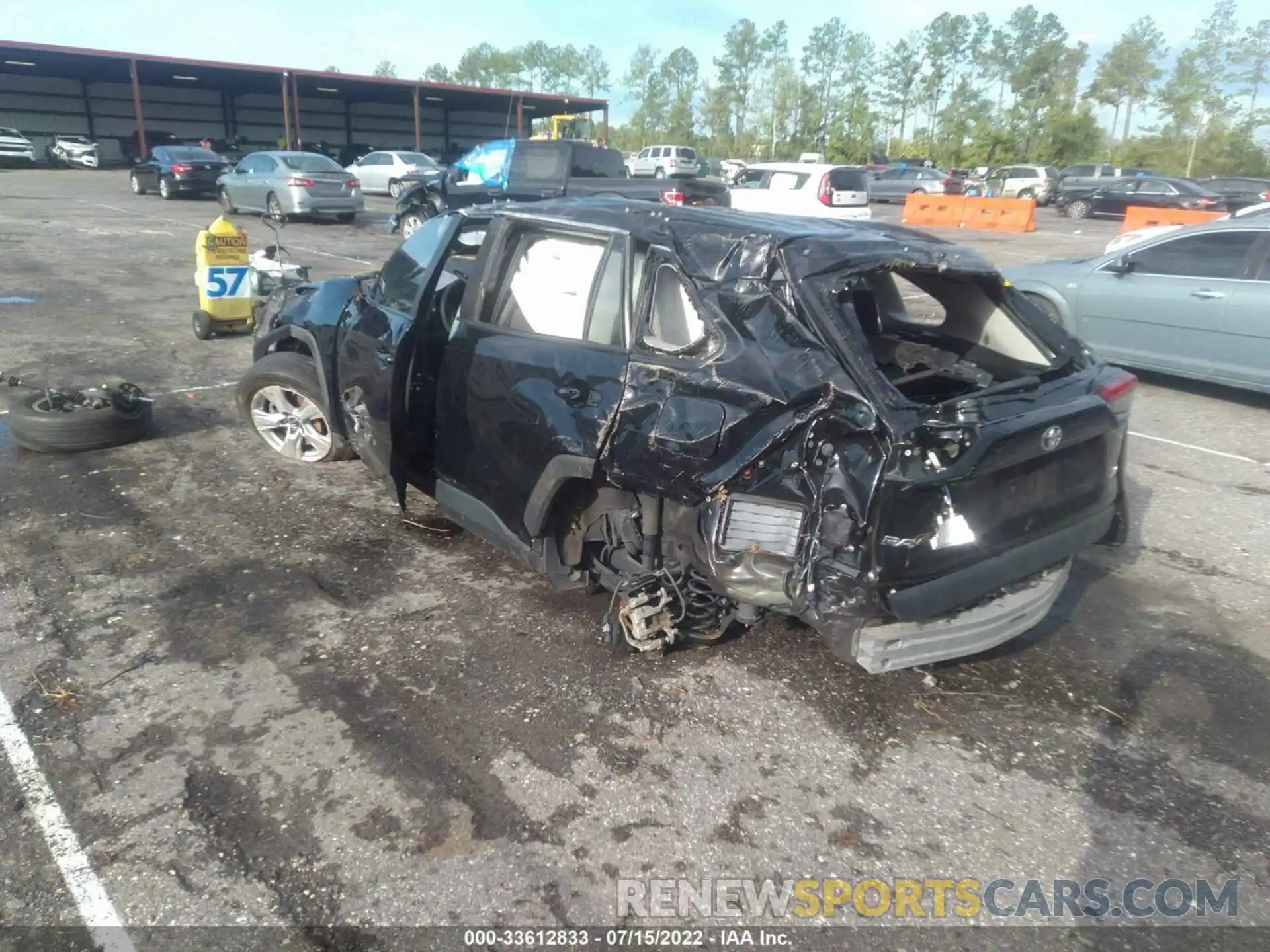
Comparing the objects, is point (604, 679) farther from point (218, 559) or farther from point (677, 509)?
point (218, 559)

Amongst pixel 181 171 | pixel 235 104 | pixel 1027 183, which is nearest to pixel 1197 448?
pixel 181 171

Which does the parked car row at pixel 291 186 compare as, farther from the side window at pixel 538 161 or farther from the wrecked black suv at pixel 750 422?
the wrecked black suv at pixel 750 422

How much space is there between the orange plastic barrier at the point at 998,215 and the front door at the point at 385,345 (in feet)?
79.8

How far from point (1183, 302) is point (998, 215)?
19504 mm

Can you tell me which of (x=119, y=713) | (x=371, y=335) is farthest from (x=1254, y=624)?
(x=119, y=713)

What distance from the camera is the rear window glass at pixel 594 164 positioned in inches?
631

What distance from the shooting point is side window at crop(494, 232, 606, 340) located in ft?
12.6

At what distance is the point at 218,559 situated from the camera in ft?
15.2

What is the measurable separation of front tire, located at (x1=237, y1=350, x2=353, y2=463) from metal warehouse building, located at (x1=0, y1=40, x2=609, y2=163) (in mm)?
33343

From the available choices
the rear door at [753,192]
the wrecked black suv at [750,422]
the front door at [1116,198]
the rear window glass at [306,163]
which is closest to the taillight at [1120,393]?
the wrecked black suv at [750,422]

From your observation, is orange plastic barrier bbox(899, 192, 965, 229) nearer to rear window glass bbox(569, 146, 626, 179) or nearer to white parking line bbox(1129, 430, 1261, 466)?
rear window glass bbox(569, 146, 626, 179)

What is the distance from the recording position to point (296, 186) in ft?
65.5

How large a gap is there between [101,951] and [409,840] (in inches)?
32.6

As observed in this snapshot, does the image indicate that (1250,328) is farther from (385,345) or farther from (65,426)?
(65,426)
